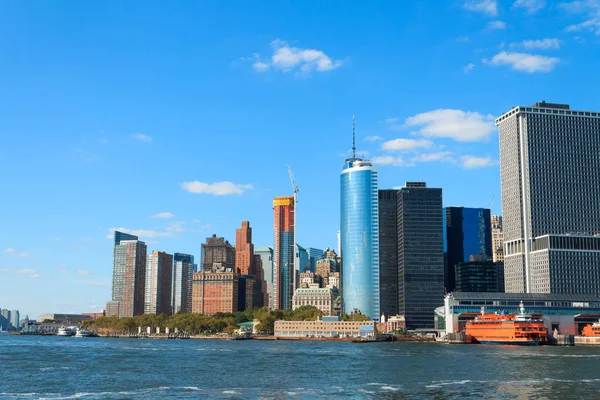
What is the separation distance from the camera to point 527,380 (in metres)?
118

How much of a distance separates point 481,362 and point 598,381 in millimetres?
47141

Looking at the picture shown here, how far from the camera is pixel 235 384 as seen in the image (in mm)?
111812

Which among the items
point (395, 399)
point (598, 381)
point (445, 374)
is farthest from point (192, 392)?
point (598, 381)

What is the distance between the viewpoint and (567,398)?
3750 inches

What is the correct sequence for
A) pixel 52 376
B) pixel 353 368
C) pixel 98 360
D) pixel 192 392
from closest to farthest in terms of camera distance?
pixel 192 392 → pixel 52 376 → pixel 353 368 → pixel 98 360

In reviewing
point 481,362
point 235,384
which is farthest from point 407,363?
point 235,384

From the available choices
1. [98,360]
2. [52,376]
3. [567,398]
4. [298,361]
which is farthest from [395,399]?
[98,360]

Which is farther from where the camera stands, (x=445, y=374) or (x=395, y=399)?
(x=445, y=374)

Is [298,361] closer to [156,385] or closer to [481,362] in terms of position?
[481,362]

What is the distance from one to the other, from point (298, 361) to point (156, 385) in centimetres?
6384

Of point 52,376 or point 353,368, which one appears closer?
point 52,376

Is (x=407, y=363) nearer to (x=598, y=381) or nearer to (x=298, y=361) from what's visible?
(x=298, y=361)

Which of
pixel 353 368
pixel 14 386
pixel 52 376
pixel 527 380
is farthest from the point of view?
pixel 353 368

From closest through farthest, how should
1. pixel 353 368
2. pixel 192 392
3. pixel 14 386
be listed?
pixel 192 392 < pixel 14 386 < pixel 353 368
